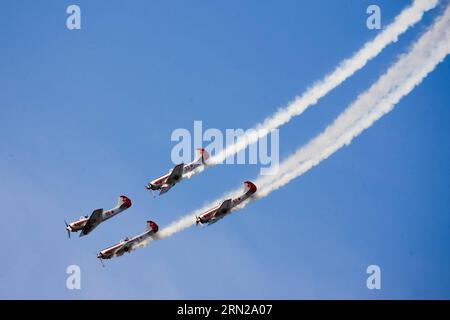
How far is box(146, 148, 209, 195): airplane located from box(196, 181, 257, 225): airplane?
5633 mm

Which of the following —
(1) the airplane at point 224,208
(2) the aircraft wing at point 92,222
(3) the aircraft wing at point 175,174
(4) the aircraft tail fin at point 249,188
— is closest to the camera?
(1) the airplane at point 224,208

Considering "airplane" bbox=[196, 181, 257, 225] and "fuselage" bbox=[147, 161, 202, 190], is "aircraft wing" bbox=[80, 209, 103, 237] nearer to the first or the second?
"fuselage" bbox=[147, 161, 202, 190]

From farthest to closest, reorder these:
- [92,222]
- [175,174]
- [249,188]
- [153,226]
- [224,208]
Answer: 1. [153,226]
2. [92,222]
3. [175,174]
4. [249,188]
5. [224,208]

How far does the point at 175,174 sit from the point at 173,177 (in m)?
0.35

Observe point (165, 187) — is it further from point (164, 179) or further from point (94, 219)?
point (94, 219)

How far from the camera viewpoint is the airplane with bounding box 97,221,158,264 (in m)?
74.8

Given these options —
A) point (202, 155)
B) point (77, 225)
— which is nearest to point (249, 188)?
point (202, 155)

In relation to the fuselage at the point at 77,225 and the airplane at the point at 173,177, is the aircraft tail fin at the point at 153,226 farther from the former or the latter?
the fuselage at the point at 77,225

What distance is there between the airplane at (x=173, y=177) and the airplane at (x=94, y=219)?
9.73ft

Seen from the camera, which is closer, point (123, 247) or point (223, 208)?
point (223, 208)

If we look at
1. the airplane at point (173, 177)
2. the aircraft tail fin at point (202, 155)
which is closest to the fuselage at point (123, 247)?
the airplane at point (173, 177)

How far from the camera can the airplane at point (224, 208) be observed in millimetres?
70125

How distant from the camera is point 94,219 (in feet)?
246

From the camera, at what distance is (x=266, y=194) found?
70000mm
